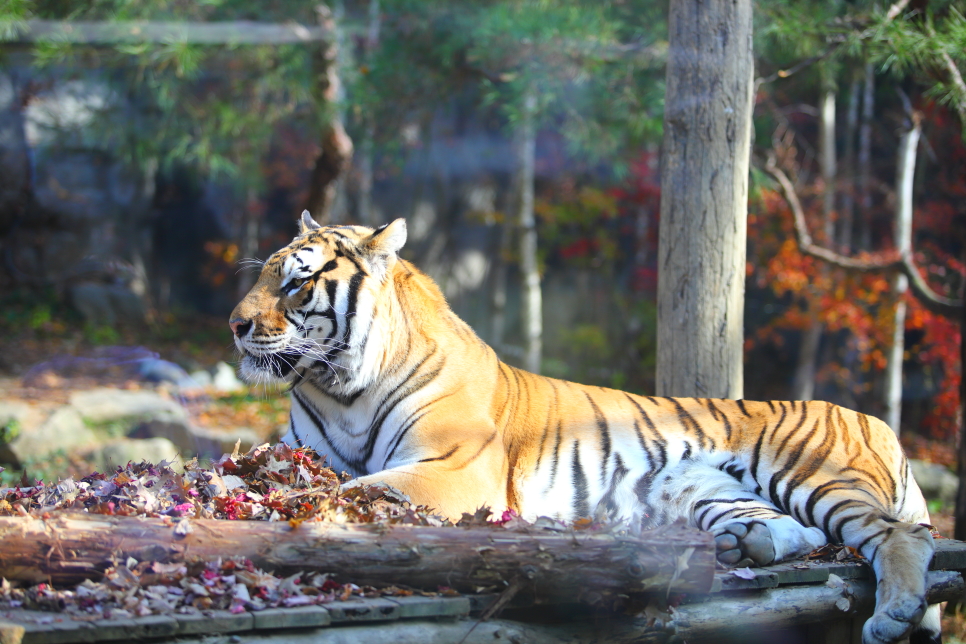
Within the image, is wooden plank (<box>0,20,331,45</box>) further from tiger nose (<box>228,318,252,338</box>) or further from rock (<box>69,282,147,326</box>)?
rock (<box>69,282,147,326</box>)

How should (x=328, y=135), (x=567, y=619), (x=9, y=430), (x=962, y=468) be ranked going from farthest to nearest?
(x=328, y=135), (x=9, y=430), (x=962, y=468), (x=567, y=619)

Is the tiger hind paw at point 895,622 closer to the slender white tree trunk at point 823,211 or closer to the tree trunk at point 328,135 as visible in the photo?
the slender white tree trunk at point 823,211

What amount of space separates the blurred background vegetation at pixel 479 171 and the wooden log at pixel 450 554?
1118 mm

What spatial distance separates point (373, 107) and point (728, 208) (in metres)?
4.40

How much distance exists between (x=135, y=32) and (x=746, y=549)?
699 centimetres

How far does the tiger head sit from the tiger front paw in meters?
1.58

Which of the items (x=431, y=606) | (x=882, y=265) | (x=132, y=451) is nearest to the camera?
(x=431, y=606)

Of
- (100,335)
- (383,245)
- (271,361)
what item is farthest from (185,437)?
(100,335)

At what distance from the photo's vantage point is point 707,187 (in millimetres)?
4211

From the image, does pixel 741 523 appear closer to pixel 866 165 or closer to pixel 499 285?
pixel 866 165

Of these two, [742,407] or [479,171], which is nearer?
[742,407]

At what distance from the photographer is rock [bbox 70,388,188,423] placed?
27.6 feet

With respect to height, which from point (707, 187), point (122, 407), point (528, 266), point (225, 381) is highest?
point (707, 187)

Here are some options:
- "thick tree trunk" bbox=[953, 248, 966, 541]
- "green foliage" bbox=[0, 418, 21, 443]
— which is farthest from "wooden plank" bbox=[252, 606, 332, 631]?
"green foliage" bbox=[0, 418, 21, 443]
